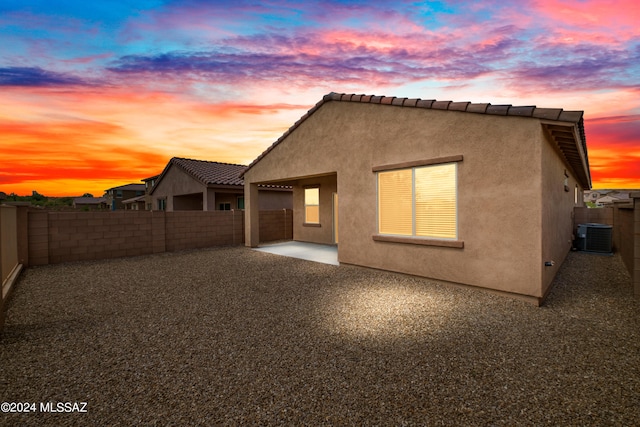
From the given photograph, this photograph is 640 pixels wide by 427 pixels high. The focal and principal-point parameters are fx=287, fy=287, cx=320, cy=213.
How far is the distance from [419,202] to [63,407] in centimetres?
711

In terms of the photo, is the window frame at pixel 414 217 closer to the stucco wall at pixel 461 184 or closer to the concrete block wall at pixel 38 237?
the stucco wall at pixel 461 184

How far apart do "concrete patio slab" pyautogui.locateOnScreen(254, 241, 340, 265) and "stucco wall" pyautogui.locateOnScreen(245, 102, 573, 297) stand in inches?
52.0

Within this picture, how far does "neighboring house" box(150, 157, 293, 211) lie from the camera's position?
18.8 metres

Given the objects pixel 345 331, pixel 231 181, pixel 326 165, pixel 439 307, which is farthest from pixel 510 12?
pixel 231 181

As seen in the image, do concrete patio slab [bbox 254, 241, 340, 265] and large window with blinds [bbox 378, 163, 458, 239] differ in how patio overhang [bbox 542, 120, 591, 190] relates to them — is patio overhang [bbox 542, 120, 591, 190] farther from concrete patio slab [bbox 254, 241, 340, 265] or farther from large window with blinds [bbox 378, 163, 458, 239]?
concrete patio slab [bbox 254, 241, 340, 265]

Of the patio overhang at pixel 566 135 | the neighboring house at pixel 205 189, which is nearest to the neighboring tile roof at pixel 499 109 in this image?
the patio overhang at pixel 566 135

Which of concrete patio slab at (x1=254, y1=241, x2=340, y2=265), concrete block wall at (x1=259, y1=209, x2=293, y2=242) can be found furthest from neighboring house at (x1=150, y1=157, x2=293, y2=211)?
concrete patio slab at (x1=254, y1=241, x2=340, y2=265)

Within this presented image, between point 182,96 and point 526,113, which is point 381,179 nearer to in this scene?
point 526,113

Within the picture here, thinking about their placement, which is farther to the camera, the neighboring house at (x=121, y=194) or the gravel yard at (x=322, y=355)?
the neighboring house at (x=121, y=194)

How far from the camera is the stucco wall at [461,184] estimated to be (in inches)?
223

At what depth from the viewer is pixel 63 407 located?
Result: 2689 millimetres

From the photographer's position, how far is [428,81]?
9.40 m

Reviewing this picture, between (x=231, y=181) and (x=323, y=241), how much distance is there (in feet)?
29.5

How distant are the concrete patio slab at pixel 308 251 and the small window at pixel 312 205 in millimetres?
1245
